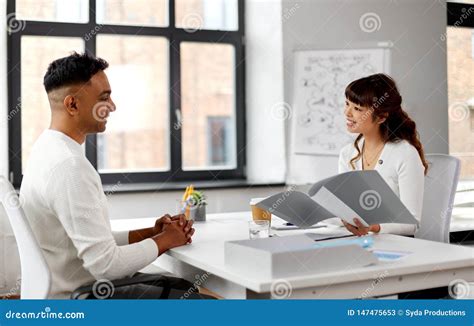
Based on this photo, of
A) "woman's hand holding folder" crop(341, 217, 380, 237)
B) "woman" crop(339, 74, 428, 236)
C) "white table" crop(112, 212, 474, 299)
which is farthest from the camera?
"woman" crop(339, 74, 428, 236)

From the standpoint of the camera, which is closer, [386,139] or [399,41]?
[386,139]

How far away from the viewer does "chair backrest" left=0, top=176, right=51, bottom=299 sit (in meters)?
1.74

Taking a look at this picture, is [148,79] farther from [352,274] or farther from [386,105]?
[352,274]

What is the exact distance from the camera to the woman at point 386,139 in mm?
2707

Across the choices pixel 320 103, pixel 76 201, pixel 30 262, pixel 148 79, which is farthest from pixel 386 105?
pixel 148 79

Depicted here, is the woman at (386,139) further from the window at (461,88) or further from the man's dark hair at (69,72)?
the window at (461,88)

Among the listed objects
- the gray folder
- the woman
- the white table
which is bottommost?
the white table

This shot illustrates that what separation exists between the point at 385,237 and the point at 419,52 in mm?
3252

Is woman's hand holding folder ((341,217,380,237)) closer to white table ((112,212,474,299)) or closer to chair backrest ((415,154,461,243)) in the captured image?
white table ((112,212,474,299))

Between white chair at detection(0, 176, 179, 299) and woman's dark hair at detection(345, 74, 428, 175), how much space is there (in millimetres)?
1440

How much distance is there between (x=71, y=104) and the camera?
201cm

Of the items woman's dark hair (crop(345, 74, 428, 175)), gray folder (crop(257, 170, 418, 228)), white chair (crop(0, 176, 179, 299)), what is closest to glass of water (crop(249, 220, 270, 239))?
gray folder (crop(257, 170, 418, 228))

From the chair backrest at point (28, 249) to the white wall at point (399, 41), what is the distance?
10.4 feet

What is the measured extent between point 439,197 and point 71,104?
1677 millimetres
